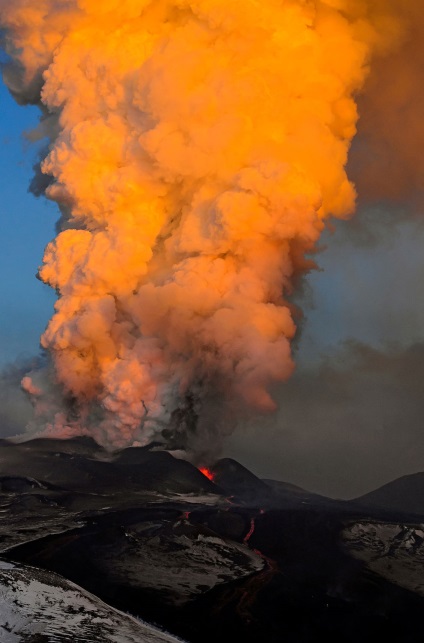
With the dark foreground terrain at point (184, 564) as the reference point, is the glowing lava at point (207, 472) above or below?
above

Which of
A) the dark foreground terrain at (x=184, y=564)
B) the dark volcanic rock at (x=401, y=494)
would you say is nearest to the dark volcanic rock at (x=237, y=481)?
the dark foreground terrain at (x=184, y=564)

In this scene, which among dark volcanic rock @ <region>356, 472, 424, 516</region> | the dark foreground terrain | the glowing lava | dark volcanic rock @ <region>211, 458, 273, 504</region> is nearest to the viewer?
the dark foreground terrain

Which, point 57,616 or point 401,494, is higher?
point 401,494

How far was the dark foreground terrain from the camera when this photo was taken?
116ft

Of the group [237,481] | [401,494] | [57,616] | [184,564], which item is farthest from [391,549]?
[401,494]

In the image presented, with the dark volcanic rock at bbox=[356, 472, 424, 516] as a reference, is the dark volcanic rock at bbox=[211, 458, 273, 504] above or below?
below

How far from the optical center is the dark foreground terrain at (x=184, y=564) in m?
35.5

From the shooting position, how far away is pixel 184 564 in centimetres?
4772

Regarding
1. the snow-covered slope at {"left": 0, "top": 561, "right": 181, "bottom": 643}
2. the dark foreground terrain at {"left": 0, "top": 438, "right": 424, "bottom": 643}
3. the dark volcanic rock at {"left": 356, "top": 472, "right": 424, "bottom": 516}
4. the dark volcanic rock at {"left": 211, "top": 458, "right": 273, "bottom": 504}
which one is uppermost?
the dark volcanic rock at {"left": 356, "top": 472, "right": 424, "bottom": 516}

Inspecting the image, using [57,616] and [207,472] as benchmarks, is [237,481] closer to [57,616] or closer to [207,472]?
[207,472]

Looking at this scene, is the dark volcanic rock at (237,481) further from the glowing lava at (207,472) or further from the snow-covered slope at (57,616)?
the snow-covered slope at (57,616)

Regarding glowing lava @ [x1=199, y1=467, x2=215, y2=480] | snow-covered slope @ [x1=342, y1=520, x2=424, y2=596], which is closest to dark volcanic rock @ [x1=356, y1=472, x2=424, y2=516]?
glowing lava @ [x1=199, y1=467, x2=215, y2=480]

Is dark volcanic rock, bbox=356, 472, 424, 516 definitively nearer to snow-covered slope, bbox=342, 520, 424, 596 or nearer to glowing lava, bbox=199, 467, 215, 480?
glowing lava, bbox=199, 467, 215, 480

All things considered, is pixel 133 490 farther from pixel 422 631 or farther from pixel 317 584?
pixel 422 631
